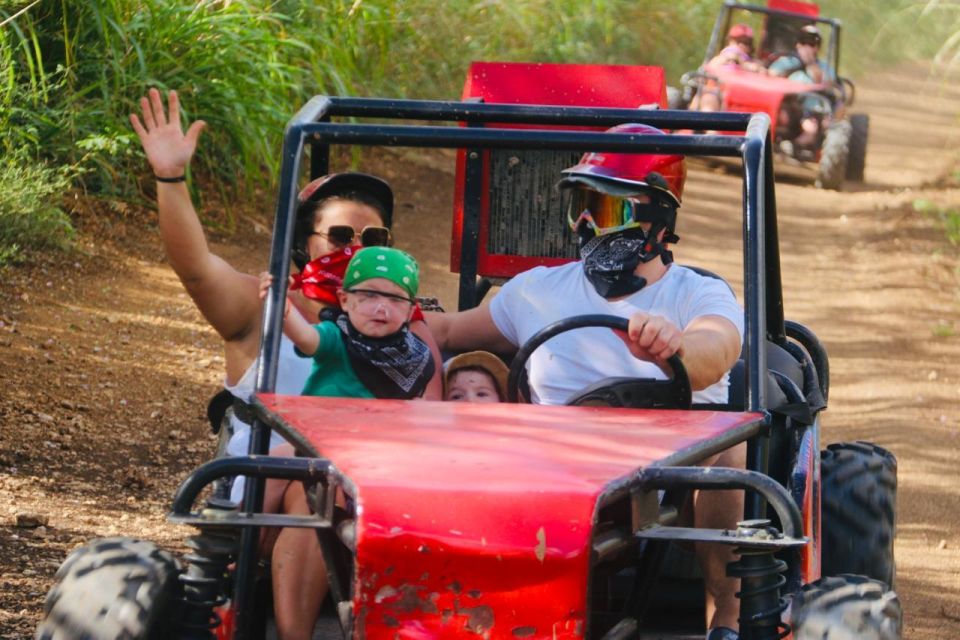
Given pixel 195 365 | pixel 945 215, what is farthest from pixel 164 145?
pixel 945 215

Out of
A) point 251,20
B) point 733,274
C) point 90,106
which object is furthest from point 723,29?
point 90,106

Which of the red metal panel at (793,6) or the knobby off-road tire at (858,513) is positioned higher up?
the red metal panel at (793,6)

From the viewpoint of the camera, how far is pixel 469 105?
3.63m

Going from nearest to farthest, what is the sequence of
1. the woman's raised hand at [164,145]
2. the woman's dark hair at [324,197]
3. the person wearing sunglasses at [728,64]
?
the woman's raised hand at [164,145] → the woman's dark hair at [324,197] → the person wearing sunglasses at [728,64]

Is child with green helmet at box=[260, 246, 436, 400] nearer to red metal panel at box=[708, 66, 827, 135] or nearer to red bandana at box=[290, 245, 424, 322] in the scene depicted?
red bandana at box=[290, 245, 424, 322]

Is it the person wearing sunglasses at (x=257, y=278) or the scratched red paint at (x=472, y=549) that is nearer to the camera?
the scratched red paint at (x=472, y=549)

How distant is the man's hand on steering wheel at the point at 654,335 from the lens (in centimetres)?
324

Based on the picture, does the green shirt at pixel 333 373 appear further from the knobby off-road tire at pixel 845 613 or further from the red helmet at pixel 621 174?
the knobby off-road tire at pixel 845 613

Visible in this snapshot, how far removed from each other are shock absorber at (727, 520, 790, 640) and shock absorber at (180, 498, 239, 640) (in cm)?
91

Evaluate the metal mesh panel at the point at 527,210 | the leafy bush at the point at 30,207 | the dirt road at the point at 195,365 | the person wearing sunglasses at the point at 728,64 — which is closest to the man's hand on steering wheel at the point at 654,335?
the dirt road at the point at 195,365

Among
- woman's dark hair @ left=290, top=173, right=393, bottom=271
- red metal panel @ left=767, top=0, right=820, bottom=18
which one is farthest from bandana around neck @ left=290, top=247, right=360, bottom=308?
red metal panel @ left=767, top=0, right=820, bottom=18

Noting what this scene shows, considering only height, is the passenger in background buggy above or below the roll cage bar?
above

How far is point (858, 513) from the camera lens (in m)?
3.91

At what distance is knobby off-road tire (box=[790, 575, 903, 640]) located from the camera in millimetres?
2654
